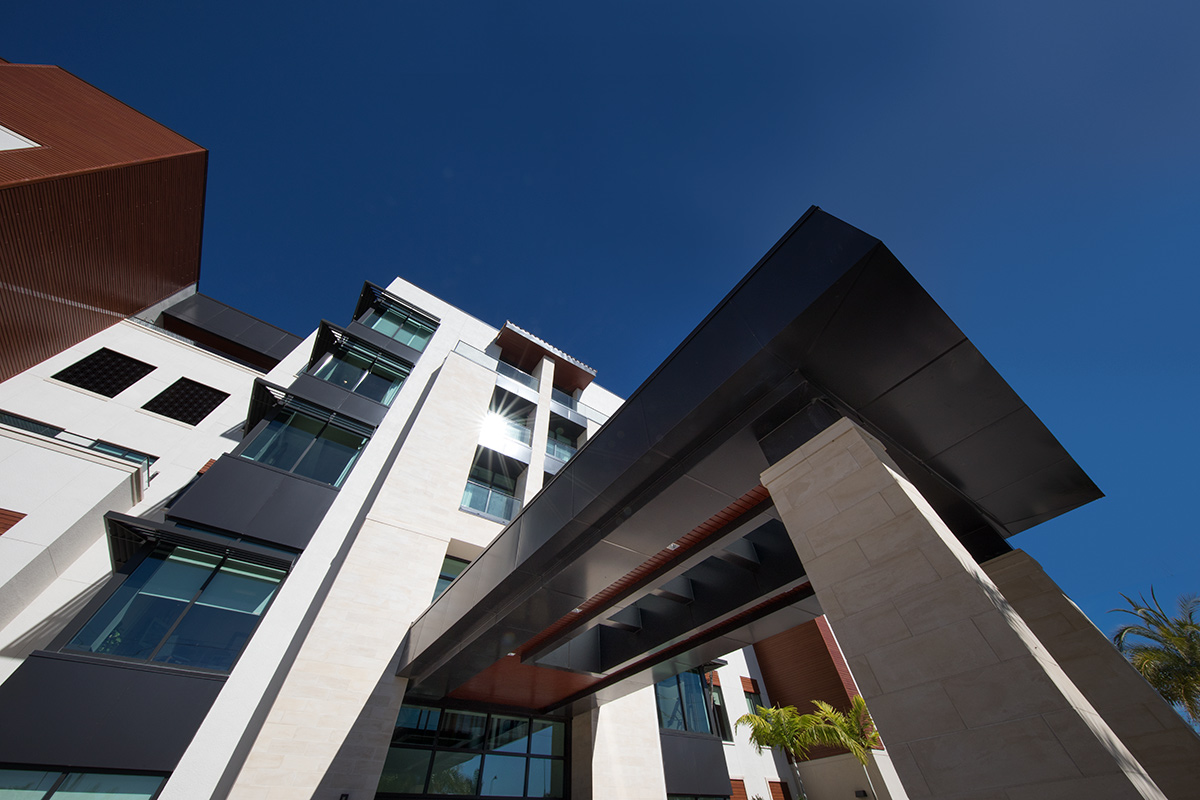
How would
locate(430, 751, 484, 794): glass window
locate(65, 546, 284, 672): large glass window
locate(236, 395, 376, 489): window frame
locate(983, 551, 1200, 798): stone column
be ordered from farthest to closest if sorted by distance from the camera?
locate(236, 395, 376, 489): window frame < locate(430, 751, 484, 794): glass window < locate(65, 546, 284, 672): large glass window < locate(983, 551, 1200, 798): stone column

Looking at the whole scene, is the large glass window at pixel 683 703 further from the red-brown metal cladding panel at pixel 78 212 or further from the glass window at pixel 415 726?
the red-brown metal cladding panel at pixel 78 212

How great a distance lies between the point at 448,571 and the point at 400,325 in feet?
39.3

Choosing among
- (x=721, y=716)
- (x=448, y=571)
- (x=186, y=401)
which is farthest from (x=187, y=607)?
(x=721, y=716)

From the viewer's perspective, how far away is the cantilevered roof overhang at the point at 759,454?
3.62 m

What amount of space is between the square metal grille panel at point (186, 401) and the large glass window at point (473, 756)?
13.0 m

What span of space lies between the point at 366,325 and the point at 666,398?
58.1 feet

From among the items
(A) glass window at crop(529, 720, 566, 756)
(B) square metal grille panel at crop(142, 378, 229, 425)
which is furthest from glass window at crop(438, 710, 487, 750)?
(B) square metal grille panel at crop(142, 378, 229, 425)

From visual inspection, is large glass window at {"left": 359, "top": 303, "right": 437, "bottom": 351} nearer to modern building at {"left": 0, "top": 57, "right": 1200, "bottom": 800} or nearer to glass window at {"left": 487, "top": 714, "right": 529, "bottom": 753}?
modern building at {"left": 0, "top": 57, "right": 1200, "bottom": 800}

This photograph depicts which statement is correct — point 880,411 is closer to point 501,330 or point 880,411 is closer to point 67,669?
point 67,669

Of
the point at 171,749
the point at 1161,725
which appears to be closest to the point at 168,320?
the point at 171,749

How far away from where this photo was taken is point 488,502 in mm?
14586

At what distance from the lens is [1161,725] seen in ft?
13.1

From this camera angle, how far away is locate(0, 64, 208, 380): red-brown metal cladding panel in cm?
1226

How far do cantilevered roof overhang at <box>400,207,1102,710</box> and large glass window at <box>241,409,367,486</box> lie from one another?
8033 millimetres
